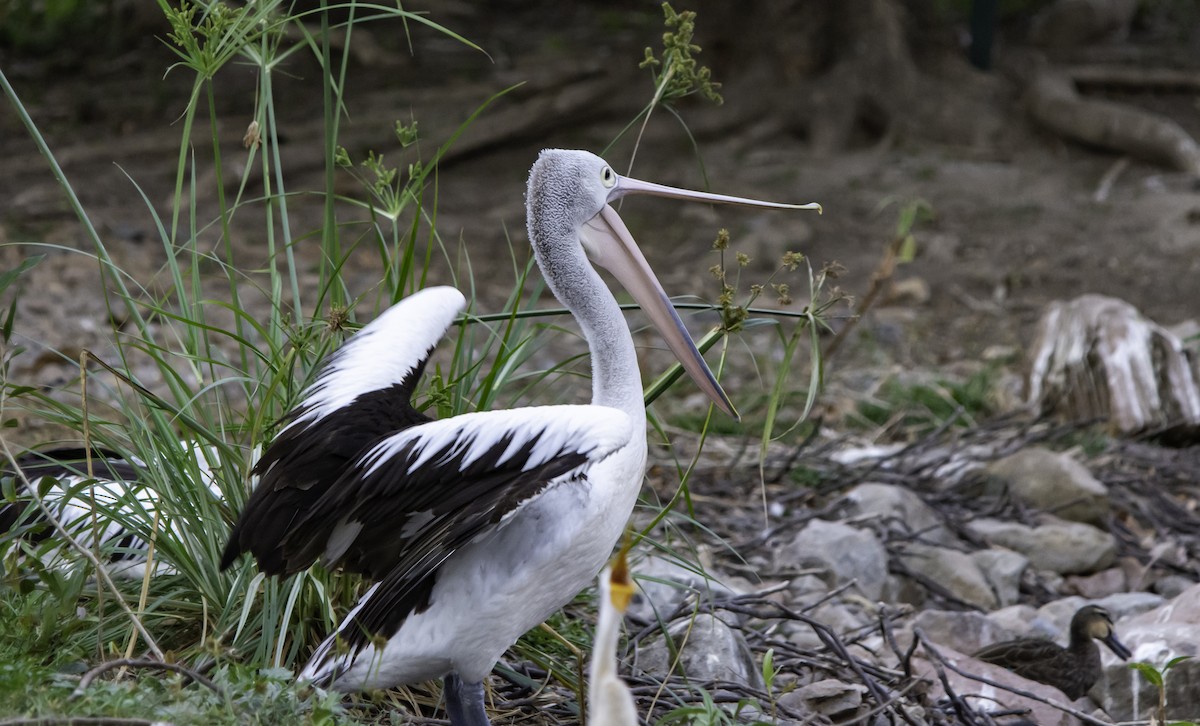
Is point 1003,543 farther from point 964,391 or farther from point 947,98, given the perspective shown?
point 947,98

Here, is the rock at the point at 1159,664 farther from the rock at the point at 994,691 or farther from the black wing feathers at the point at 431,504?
the black wing feathers at the point at 431,504

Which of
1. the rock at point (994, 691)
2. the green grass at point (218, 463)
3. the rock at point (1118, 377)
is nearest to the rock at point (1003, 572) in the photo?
the rock at point (994, 691)

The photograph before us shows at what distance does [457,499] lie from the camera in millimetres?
2297

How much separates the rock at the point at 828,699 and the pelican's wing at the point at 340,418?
3.59 ft

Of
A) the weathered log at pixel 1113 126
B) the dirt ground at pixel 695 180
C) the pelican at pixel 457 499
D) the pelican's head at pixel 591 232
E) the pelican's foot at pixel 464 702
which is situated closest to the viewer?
the pelican at pixel 457 499

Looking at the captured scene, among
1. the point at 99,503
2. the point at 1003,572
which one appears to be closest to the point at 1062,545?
the point at 1003,572

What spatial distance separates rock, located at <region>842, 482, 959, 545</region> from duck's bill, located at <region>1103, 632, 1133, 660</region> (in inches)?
→ 38.5

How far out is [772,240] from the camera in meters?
8.05

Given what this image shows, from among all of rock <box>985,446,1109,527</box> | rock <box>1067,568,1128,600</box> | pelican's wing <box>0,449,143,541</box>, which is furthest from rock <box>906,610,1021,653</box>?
pelican's wing <box>0,449,143,541</box>

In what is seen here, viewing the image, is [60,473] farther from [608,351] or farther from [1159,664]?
[1159,664]

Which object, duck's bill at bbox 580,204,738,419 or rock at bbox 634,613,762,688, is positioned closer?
duck's bill at bbox 580,204,738,419

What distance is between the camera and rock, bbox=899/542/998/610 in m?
4.25

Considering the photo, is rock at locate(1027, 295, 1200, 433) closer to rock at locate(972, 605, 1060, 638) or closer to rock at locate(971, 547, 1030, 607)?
rock at locate(971, 547, 1030, 607)

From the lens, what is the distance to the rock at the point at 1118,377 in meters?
5.70
